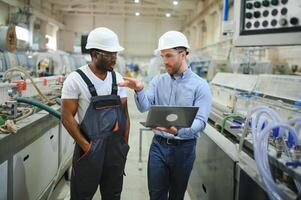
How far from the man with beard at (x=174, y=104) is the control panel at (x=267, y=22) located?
13.4 inches

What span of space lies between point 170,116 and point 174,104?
10.9 inches

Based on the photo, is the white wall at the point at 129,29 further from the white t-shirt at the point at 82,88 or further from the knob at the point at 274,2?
the knob at the point at 274,2

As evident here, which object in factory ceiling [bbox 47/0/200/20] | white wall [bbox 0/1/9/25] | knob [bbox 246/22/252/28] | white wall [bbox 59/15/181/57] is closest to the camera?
knob [bbox 246/22/252/28]

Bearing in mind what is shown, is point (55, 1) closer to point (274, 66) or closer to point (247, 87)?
point (274, 66)

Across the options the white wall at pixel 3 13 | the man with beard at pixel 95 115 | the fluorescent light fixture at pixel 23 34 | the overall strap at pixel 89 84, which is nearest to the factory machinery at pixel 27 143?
the man with beard at pixel 95 115

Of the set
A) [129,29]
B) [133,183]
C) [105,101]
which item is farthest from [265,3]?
[129,29]

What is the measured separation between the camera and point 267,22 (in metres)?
1.58

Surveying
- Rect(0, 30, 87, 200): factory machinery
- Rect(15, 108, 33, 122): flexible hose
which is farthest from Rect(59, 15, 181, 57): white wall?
Rect(15, 108, 33, 122): flexible hose

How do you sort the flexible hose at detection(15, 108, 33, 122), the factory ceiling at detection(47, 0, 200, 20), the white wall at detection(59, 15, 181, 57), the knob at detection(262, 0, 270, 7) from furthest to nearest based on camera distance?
the white wall at detection(59, 15, 181, 57) < the factory ceiling at detection(47, 0, 200, 20) < the flexible hose at detection(15, 108, 33, 122) < the knob at detection(262, 0, 270, 7)

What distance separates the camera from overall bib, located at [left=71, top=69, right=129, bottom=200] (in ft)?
5.77

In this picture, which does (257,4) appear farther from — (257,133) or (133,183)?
(133,183)

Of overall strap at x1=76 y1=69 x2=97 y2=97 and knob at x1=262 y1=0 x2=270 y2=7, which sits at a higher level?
knob at x1=262 y1=0 x2=270 y2=7

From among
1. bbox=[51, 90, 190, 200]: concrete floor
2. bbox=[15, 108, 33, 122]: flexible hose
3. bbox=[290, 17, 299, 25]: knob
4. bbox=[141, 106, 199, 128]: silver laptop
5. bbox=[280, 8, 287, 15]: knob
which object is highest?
bbox=[280, 8, 287, 15]: knob

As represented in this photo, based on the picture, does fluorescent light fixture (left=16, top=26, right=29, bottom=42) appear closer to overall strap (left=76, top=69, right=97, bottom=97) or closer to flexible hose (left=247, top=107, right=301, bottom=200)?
overall strap (left=76, top=69, right=97, bottom=97)
